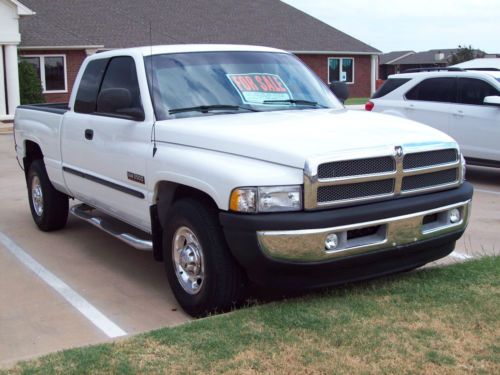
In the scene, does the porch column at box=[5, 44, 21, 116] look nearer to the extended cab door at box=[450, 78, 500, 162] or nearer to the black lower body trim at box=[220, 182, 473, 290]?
the extended cab door at box=[450, 78, 500, 162]

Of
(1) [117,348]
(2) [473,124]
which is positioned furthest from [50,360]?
(2) [473,124]

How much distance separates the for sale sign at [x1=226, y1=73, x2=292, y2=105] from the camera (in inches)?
228

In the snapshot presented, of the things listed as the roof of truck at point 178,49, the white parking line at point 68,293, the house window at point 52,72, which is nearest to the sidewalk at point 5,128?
the house window at point 52,72

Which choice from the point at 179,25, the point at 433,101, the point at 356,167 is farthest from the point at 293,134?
the point at 179,25

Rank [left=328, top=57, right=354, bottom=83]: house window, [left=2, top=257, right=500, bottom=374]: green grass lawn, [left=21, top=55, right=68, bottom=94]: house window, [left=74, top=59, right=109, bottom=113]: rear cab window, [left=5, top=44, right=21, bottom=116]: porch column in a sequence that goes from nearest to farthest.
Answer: [left=2, top=257, right=500, bottom=374]: green grass lawn → [left=74, top=59, right=109, bottom=113]: rear cab window → [left=5, top=44, right=21, bottom=116]: porch column → [left=21, top=55, right=68, bottom=94]: house window → [left=328, top=57, right=354, bottom=83]: house window

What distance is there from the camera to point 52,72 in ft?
95.2

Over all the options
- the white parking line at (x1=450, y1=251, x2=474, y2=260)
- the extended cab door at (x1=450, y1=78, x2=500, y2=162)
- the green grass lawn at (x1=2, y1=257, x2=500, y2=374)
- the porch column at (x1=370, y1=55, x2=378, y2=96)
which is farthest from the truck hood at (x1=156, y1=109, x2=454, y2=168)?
the porch column at (x1=370, y1=55, x2=378, y2=96)

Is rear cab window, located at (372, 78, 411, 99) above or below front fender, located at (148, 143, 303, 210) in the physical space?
above

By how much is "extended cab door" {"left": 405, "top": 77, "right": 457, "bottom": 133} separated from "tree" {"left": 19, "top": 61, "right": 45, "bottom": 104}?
17493 millimetres

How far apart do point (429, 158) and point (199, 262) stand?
1797mm

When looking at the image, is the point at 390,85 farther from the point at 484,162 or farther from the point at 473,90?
the point at 484,162

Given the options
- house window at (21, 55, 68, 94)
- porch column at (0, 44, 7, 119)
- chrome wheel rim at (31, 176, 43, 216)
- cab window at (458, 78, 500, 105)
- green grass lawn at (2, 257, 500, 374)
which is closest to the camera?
green grass lawn at (2, 257, 500, 374)

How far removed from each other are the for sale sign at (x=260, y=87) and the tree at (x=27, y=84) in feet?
70.6

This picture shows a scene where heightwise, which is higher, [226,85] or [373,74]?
[373,74]
